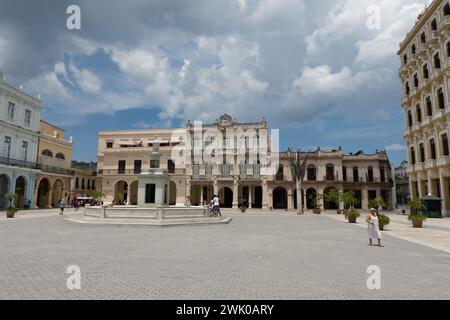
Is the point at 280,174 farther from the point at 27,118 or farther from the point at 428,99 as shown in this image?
the point at 27,118

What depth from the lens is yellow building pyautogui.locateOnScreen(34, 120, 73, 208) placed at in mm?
40906

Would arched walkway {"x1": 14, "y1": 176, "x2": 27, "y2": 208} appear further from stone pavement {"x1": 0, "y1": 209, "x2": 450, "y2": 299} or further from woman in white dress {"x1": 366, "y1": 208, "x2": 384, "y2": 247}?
woman in white dress {"x1": 366, "y1": 208, "x2": 384, "y2": 247}

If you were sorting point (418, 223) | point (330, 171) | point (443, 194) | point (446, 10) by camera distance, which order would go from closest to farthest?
point (418, 223) → point (443, 194) → point (446, 10) → point (330, 171)

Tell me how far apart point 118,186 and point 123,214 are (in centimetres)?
3791

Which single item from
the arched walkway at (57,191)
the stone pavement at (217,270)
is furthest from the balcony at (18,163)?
the stone pavement at (217,270)

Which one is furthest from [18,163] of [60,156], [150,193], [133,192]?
[150,193]

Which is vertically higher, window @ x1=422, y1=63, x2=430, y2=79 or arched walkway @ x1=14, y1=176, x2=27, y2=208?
window @ x1=422, y1=63, x2=430, y2=79

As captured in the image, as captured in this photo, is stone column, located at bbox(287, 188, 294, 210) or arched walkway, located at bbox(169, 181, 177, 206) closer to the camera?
stone column, located at bbox(287, 188, 294, 210)

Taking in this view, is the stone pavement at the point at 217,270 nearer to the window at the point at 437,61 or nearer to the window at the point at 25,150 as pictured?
the window at the point at 437,61

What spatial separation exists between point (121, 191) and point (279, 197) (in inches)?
1135

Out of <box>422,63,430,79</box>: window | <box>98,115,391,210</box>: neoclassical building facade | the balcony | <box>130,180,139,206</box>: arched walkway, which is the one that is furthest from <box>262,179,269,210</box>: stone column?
the balcony

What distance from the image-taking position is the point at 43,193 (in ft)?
144

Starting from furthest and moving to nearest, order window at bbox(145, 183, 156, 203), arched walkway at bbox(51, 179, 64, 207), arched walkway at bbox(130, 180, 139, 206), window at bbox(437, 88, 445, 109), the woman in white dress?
arched walkway at bbox(130, 180, 139, 206)
arched walkway at bbox(51, 179, 64, 207)
window at bbox(437, 88, 445, 109)
window at bbox(145, 183, 156, 203)
the woman in white dress

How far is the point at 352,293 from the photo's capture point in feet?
17.3
